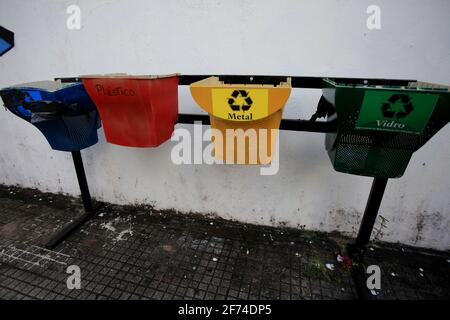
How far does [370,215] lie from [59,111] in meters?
2.51

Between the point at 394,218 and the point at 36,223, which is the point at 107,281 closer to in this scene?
the point at 36,223

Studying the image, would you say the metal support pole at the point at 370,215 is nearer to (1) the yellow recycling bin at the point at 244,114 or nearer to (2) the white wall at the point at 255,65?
(2) the white wall at the point at 255,65

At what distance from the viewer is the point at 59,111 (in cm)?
200

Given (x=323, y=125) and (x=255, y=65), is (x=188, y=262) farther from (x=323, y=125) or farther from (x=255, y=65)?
(x=255, y=65)

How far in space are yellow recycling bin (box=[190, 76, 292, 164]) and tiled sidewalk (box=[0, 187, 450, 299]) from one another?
996mm

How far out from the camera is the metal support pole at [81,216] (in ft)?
8.27

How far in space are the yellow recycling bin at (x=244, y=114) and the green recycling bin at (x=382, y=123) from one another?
0.37 m

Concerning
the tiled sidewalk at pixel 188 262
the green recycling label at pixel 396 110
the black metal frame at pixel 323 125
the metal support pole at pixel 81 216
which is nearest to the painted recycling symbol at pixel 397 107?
the green recycling label at pixel 396 110

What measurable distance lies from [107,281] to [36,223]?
4.46 feet

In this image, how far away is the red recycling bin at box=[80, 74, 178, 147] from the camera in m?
1.74

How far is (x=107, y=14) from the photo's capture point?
2332 millimetres

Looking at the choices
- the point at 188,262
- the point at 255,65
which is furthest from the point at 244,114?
the point at 188,262

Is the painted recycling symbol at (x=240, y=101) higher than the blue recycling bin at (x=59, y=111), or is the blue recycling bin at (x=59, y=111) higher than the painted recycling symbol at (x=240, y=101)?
the painted recycling symbol at (x=240, y=101)

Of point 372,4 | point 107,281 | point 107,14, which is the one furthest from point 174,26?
point 107,281
